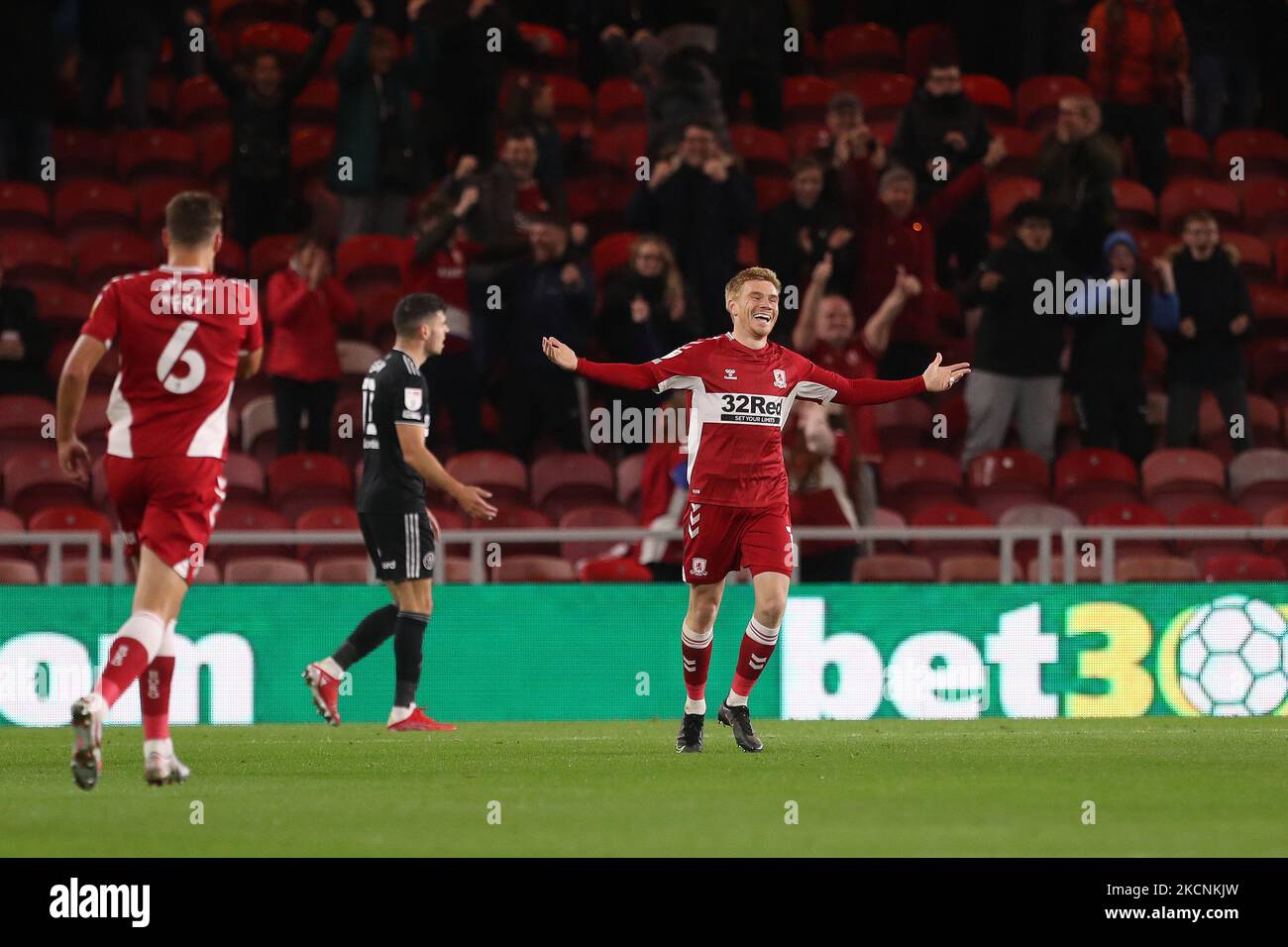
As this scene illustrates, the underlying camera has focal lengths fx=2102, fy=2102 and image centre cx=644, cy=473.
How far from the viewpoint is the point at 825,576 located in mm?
13281

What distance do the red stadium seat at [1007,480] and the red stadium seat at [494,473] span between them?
326 centimetres

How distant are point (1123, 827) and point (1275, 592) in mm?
6579

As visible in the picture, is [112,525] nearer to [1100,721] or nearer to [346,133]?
[346,133]

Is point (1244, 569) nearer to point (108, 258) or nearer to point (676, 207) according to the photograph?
point (676, 207)

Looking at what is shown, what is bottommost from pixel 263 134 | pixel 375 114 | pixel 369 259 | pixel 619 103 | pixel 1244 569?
pixel 1244 569

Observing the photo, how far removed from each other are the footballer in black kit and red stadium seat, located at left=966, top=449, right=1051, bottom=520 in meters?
5.80

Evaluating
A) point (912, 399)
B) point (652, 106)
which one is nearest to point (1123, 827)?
point (912, 399)

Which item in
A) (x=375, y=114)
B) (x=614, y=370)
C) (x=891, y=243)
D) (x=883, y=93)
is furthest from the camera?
(x=883, y=93)

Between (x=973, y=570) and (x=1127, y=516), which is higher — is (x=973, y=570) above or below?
below

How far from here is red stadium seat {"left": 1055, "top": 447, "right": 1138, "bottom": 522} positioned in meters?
15.0

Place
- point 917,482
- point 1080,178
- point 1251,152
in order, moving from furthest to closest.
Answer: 1. point 1251,152
2. point 1080,178
3. point 917,482

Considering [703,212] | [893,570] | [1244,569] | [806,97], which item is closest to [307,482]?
[703,212]

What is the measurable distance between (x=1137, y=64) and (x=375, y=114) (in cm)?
630

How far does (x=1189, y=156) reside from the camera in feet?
61.8
